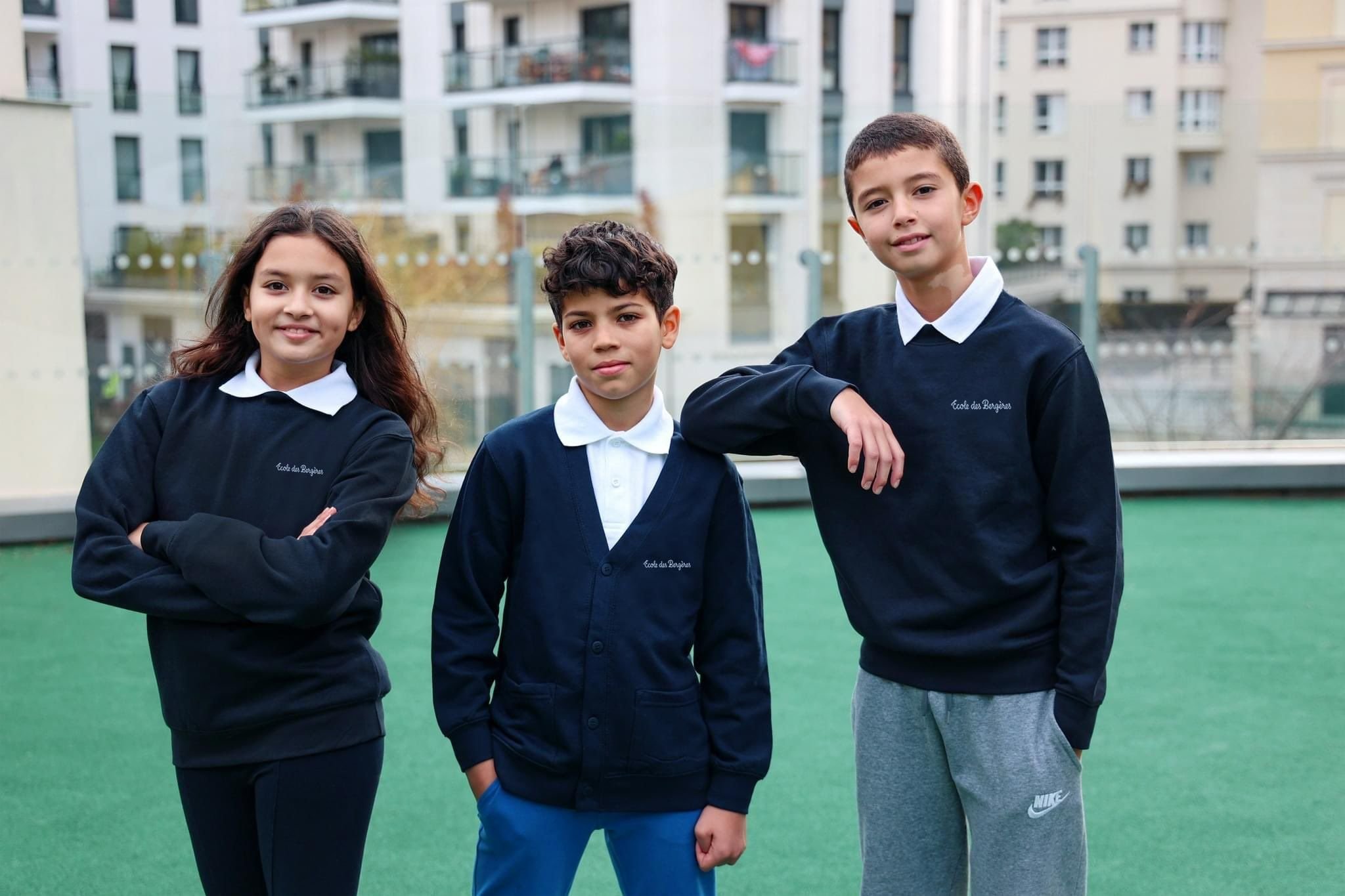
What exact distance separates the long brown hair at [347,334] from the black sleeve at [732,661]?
50cm

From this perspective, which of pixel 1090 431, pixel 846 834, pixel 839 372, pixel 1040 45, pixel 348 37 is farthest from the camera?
pixel 1040 45

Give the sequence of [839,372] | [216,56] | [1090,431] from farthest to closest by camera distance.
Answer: [216,56], [839,372], [1090,431]

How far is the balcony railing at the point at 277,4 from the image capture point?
1084 inches

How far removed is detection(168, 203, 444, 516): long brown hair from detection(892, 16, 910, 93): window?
16477 mm

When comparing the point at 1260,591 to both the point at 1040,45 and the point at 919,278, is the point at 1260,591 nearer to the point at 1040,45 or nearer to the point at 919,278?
the point at 919,278

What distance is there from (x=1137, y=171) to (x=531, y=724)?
7.07 meters

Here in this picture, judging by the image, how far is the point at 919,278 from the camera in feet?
6.62

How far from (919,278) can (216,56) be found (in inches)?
1288

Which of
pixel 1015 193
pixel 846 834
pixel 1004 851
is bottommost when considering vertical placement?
pixel 846 834

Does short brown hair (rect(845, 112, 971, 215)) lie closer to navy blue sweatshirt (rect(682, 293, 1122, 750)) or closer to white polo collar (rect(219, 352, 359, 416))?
navy blue sweatshirt (rect(682, 293, 1122, 750))

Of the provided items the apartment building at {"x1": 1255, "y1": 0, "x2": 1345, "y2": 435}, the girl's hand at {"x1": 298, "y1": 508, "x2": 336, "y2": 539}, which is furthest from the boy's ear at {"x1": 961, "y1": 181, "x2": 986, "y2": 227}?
the apartment building at {"x1": 1255, "y1": 0, "x2": 1345, "y2": 435}

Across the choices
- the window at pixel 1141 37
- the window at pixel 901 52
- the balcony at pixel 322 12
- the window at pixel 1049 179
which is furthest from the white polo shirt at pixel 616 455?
the window at pixel 1141 37

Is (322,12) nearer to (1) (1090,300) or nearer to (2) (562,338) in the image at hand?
(1) (1090,300)

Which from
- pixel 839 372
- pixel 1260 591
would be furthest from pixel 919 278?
pixel 1260 591
